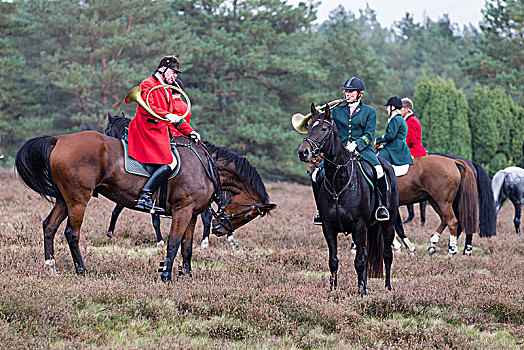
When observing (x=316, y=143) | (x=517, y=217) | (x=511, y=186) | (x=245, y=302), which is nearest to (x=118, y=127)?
(x=316, y=143)

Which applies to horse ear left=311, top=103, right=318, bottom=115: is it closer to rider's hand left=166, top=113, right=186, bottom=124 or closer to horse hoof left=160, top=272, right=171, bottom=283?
rider's hand left=166, top=113, right=186, bottom=124

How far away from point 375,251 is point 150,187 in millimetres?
3315

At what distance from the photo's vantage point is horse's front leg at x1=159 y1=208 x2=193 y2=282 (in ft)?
21.9

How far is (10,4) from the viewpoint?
21109 mm

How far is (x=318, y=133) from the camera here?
601cm

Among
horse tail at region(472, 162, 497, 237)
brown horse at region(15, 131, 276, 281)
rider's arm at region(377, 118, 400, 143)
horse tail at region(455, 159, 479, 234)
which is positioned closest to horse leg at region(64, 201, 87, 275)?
brown horse at region(15, 131, 276, 281)

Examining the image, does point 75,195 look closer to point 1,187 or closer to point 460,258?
point 460,258

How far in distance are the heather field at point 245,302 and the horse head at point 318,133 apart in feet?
5.52

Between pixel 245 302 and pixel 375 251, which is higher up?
pixel 375 251

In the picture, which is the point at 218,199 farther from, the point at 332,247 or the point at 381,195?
the point at 381,195

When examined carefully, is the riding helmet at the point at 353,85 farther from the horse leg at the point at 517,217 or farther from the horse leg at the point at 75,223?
the horse leg at the point at 517,217

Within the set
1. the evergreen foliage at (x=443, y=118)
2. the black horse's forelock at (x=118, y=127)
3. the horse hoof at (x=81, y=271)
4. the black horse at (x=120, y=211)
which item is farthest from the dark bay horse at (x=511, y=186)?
the horse hoof at (x=81, y=271)

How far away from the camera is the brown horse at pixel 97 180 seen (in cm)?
643

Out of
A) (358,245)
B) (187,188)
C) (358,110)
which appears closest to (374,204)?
(358,245)
